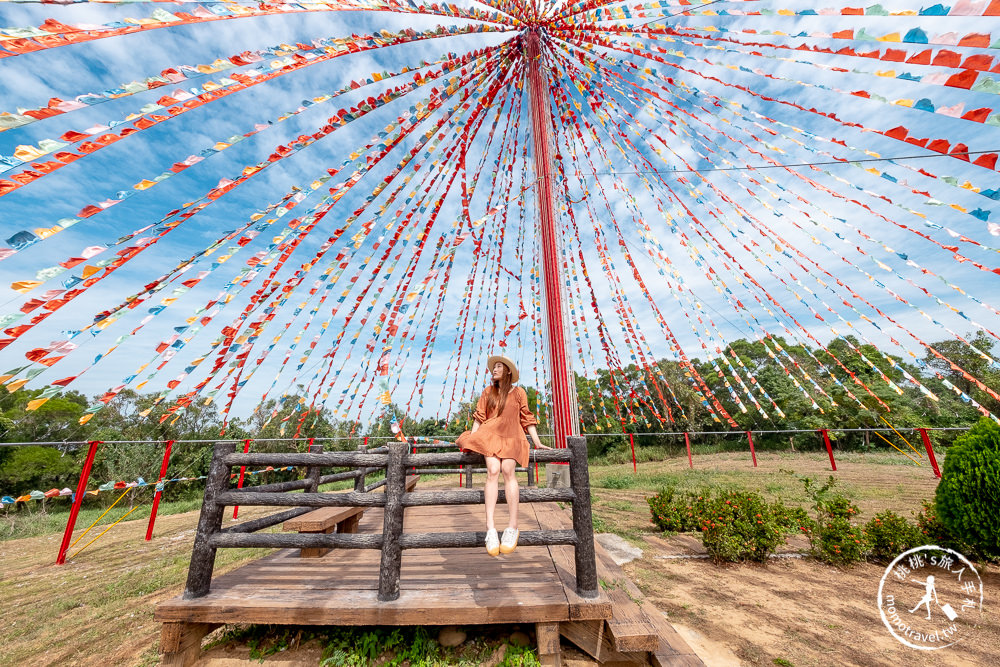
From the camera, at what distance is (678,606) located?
13.5 ft

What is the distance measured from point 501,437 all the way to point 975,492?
6484 mm

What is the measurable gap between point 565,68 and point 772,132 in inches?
166

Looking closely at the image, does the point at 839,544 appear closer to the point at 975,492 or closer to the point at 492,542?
the point at 975,492

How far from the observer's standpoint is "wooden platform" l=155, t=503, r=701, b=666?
109 inches

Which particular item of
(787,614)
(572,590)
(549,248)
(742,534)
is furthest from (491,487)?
(742,534)

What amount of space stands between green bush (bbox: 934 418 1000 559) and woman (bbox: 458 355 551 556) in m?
6.08

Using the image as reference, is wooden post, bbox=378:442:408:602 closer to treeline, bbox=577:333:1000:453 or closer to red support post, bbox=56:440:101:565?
red support post, bbox=56:440:101:565

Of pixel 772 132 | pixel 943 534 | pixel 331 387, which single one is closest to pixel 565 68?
pixel 772 132

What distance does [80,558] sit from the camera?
6.69m

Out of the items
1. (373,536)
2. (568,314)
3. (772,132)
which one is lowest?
(373,536)

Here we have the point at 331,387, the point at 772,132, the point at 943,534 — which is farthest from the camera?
the point at 331,387

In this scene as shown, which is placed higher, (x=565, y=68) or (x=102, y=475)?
(x=565, y=68)

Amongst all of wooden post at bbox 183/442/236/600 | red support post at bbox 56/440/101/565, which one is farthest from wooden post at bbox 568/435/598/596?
red support post at bbox 56/440/101/565

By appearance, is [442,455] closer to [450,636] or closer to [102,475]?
[450,636]
